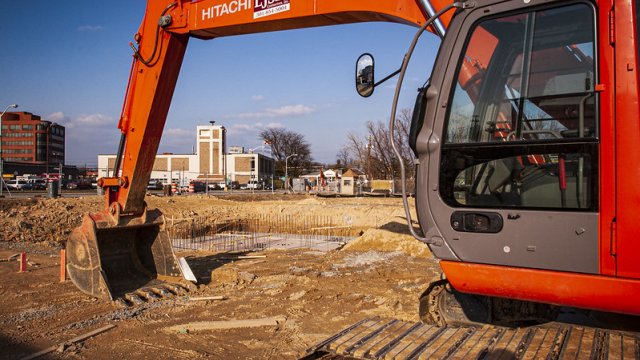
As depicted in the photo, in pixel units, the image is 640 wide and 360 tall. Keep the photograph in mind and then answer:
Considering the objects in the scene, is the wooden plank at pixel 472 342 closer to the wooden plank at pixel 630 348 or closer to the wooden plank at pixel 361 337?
the wooden plank at pixel 361 337

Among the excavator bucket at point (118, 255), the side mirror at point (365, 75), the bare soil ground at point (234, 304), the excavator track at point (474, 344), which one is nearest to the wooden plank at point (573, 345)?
the excavator track at point (474, 344)

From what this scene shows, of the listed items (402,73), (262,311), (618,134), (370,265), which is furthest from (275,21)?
(370,265)

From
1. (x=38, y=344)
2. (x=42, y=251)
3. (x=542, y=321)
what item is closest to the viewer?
(x=542, y=321)

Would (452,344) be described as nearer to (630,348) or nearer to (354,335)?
(354,335)

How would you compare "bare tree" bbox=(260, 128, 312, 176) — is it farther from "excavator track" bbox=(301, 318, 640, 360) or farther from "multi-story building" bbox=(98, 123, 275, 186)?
"excavator track" bbox=(301, 318, 640, 360)

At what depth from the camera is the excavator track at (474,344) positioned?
2713mm

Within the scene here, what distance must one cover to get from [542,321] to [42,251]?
1154cm

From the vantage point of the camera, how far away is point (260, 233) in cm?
1795

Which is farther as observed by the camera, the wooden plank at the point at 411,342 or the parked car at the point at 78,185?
the parked car at the point at 78,185

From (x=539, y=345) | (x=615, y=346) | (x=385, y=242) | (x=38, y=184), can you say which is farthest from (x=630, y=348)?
(x=38, y=184)

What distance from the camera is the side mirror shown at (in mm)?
4078

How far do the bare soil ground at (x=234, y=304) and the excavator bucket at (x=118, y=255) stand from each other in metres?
0.38

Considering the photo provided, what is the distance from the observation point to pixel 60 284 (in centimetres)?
802

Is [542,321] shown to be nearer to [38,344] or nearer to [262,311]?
[262,311]
